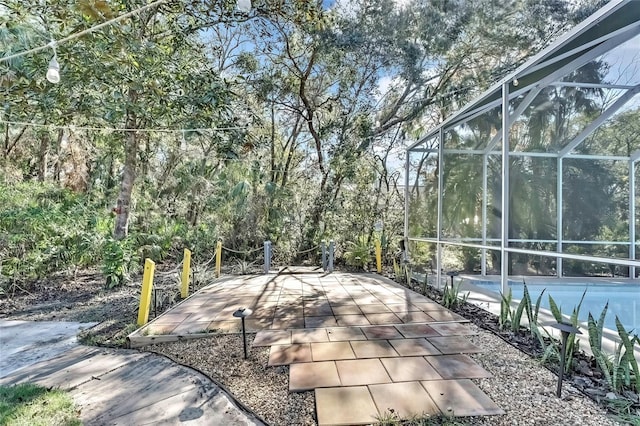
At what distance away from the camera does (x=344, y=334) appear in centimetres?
360

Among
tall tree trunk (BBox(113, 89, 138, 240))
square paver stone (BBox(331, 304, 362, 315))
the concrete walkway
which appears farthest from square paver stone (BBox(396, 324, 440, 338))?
tall tree trunk (BBox(113, 89, 138, 240))

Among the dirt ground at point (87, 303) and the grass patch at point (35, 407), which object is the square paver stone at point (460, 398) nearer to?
the grass patch at point (35, 407)

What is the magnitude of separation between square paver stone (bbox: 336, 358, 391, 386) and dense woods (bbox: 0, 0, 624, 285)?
3863mm

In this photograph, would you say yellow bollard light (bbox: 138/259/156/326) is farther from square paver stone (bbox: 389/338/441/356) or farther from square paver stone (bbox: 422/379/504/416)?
square paver stone (bbox: 422/379/504/416)

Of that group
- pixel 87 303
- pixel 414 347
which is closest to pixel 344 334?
pixel 414 347

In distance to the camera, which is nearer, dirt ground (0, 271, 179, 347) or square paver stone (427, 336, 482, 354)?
square paver stone (427, 336, 482, 354)

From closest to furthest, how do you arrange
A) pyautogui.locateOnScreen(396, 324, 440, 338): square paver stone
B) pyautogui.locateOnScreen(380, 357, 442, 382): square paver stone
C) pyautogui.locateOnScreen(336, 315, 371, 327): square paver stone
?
pyautogui.locateOnScreen(380, 357, 442, 382): square paver stone
pyautogui.locateOnScreen(396, 324, 440, 338): square paver stone
pyautogui.locateOnScreen(336, 315, 371, 327): square paver stone

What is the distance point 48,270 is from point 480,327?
7.45m

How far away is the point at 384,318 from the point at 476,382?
1.71 meters

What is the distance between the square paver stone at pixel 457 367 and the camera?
266 centimetres

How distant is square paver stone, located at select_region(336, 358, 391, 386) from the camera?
8.36ft

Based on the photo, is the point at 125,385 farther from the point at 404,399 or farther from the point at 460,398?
the point at 460,398

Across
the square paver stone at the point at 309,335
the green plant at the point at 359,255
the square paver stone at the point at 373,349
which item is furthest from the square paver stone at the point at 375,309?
the green plant at the point at 359,255

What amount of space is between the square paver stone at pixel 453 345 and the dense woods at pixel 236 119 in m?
4.02
